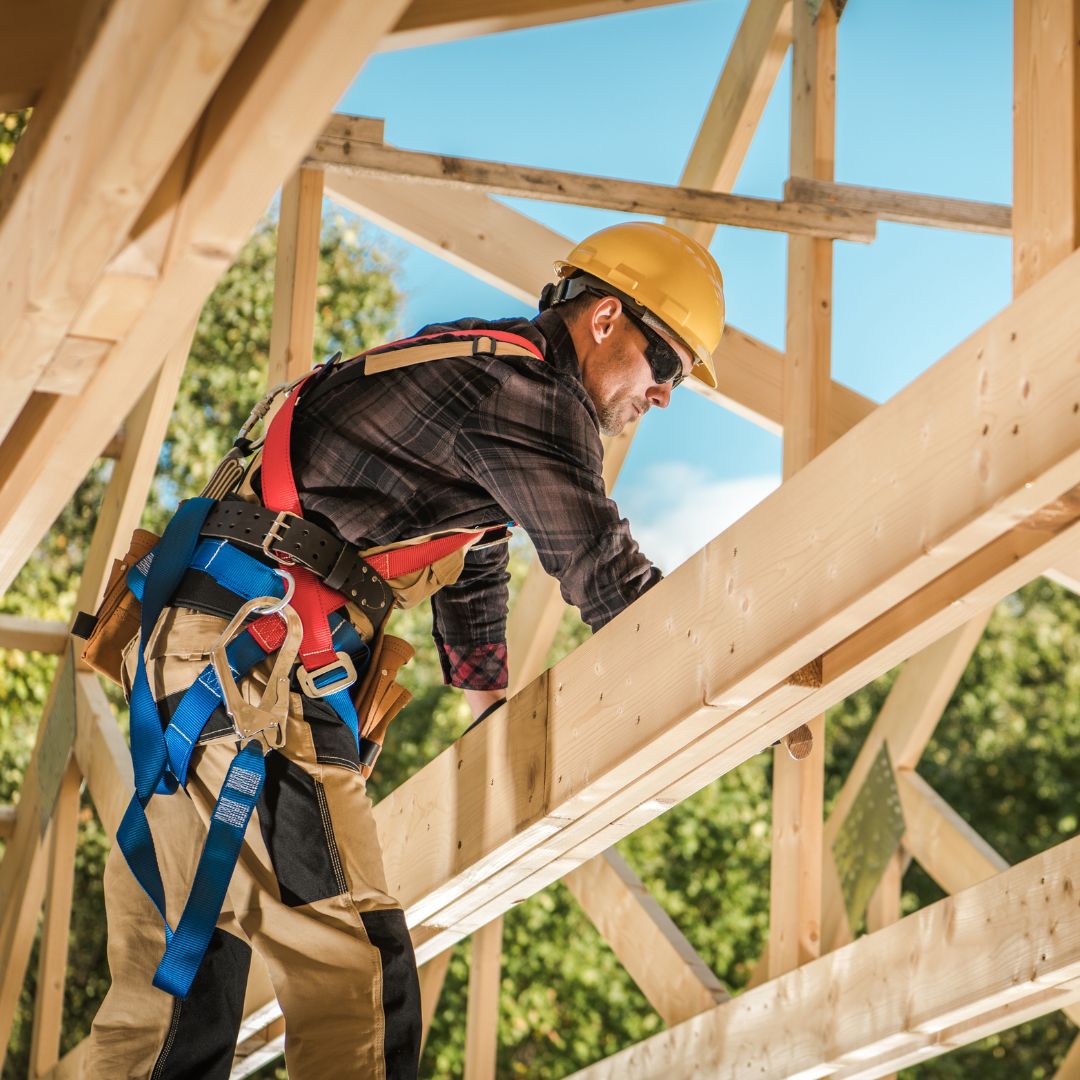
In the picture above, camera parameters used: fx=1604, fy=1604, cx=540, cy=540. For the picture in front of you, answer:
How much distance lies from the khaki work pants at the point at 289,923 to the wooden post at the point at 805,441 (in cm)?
154

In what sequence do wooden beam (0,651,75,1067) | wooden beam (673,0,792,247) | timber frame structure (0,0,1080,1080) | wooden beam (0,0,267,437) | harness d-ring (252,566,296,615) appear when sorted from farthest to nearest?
wooden beam (0,651,75,1067) < wooden beam (673,0,792,247) < harness d-ring (252,566,296,615) < timber frame structure (0,0,1080,1080) < wooden beam (0,0,267,437)

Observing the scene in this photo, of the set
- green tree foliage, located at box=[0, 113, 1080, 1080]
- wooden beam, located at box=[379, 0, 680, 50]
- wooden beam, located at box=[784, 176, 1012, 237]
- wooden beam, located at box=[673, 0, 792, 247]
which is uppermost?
green tree foliage, located at box=[0, 113, 1080, 1080]

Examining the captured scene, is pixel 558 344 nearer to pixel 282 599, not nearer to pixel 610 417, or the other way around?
pixel 610 417

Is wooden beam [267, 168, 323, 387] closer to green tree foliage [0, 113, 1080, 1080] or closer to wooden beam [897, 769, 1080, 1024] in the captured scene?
wooden beam [897, 769, 1080, 1024]

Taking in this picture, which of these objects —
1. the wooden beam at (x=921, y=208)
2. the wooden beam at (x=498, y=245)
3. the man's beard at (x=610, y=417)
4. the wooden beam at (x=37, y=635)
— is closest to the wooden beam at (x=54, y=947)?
the wooden beam at (x=37, y=635)

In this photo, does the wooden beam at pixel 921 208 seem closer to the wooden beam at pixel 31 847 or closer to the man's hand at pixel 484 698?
the man's hand at pixel 484 698

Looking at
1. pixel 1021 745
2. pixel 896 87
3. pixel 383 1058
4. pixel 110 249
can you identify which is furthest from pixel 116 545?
pixel 896 87

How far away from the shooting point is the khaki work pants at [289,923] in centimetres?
228

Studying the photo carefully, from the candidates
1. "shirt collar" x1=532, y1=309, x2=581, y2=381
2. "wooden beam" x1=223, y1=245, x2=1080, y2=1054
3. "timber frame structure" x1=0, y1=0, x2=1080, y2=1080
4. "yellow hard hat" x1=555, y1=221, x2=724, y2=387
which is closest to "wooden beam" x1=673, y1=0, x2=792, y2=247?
"timber frame structure" x1=0, y1=0, x2=1080, y2=1080

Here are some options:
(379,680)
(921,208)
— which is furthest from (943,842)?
(379,680)

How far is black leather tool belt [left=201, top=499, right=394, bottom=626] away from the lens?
243 cm

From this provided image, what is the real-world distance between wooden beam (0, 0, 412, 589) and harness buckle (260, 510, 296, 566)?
2.00 ft

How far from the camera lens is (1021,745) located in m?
12.0

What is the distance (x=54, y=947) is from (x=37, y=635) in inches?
36.8
